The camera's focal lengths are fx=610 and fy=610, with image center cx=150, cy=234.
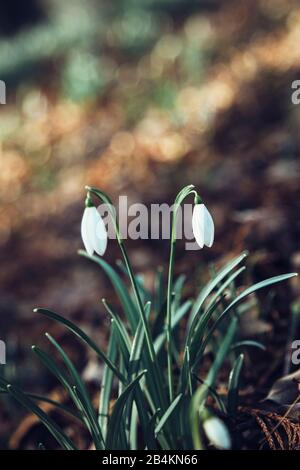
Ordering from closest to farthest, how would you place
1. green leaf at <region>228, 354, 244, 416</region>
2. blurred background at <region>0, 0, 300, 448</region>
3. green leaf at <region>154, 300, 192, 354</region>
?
green leaf at <region>228, 354, 244, 416</region> → green leaf at <region>154, 300, 192, 354</region> → blurred background at <region>0, 0, 300, 448</region>

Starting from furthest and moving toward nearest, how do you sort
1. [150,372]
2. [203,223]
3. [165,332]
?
[165,332] → [150,372] → [203,223]

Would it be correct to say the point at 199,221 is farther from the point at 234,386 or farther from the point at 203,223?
the point at 234,386

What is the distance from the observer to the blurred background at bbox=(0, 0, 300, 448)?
2179 millimetres

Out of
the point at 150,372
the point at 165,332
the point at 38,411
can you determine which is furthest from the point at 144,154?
the point at 38,411

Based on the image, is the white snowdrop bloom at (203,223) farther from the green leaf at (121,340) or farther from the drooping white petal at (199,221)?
the green leaf at (121,340)

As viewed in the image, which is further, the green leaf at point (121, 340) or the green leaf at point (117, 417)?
the green leaf at point (121, 340)

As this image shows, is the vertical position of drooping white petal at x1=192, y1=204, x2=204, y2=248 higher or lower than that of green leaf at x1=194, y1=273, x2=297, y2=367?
higher

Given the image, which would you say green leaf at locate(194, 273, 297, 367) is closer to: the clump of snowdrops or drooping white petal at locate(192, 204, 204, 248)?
the clump of snowdrops

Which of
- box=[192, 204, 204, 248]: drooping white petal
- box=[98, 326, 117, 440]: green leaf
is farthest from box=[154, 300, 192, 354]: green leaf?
box=[192, 204, 204, 248]: drooping white petal

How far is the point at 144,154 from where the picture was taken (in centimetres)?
332

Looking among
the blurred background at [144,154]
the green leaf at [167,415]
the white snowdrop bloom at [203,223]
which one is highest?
the blurred background at [144,154]

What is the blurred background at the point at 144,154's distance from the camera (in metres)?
2.18

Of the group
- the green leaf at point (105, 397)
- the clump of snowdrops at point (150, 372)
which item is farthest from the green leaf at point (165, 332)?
the green leaf at point (105, 397)

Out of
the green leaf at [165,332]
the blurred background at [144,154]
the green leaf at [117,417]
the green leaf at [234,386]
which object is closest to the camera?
the green leaf at [117,417]
